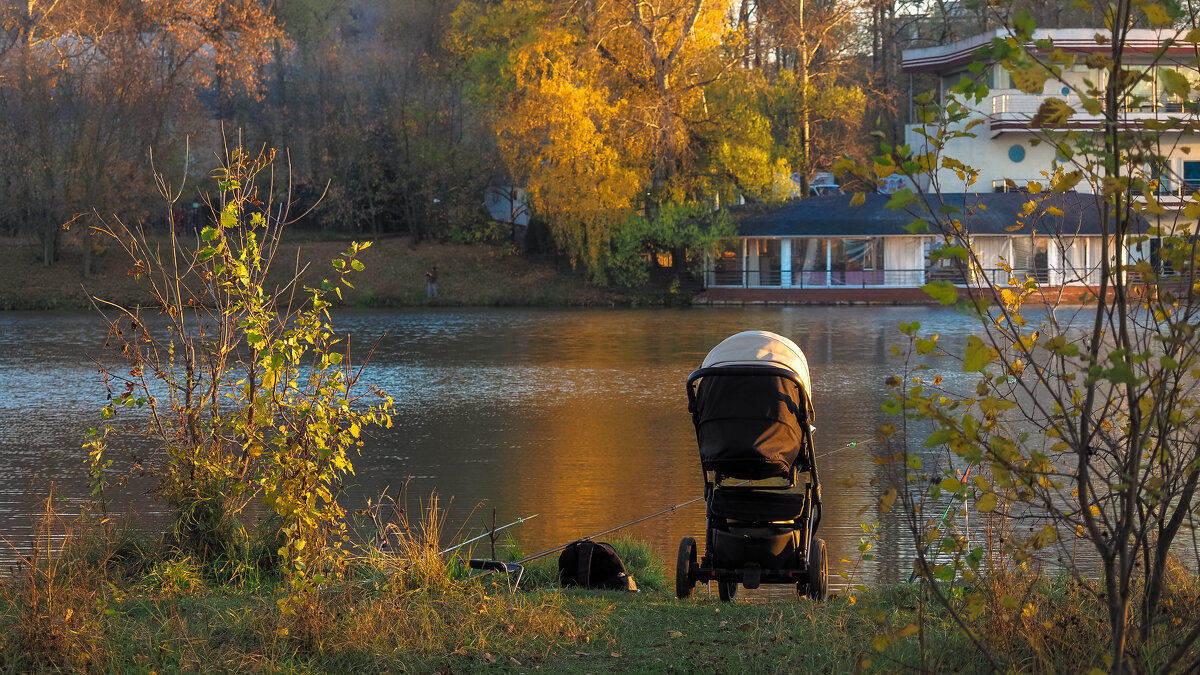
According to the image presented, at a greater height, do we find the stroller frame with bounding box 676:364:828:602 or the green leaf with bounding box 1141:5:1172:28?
the green leaf with bounding box 1141:5:1172:28

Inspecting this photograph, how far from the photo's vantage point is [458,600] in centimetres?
673

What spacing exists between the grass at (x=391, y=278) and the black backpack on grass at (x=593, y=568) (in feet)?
126

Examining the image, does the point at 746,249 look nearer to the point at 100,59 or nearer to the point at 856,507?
the point at 100,59

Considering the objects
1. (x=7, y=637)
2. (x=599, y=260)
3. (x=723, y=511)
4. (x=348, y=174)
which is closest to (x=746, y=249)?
(x=599, y=260)

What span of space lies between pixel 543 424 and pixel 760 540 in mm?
9817

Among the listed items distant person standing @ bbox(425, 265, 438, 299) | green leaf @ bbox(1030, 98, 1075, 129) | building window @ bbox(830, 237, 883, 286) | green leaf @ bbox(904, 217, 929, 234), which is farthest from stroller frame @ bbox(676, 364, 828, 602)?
building window @ bbox(830, 237, 883, 286)

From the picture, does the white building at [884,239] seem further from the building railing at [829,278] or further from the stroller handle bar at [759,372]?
the stroller handle bar at [759,372]

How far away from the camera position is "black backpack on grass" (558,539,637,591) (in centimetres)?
848

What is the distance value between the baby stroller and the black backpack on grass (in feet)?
1.88

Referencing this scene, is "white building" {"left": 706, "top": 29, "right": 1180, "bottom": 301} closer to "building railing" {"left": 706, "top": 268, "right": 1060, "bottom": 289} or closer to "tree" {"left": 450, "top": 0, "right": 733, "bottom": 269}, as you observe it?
"building railing" {"left": 706, "top": 268, "right": 1060, "bottom": 289}

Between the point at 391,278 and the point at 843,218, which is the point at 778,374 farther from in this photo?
the point at 391,278

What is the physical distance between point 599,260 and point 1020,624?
43.5 meters

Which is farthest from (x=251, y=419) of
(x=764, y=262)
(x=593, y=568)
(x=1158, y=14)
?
(x=764, y=262)

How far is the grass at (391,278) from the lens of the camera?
47438mm
